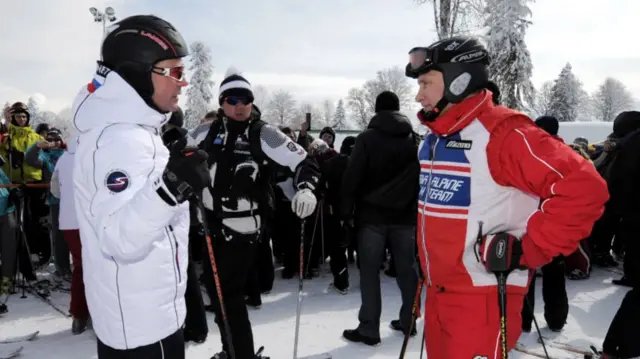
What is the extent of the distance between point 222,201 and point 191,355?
1.71m

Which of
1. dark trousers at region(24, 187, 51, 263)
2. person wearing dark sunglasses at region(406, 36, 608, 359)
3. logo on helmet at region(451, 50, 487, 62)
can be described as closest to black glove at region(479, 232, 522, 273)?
person wearing dark sunglasses at region(406, 36, 608, 359)

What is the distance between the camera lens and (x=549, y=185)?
6.93 feet

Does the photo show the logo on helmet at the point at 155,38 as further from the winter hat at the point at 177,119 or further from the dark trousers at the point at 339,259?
the dark trousers at the point at 339,259

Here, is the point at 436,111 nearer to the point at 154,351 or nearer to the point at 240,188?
the point at 240,188

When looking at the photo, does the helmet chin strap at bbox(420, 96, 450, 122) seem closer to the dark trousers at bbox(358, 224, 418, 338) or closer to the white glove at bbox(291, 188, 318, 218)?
the white glove at bbox(291, 188, 318, 218)

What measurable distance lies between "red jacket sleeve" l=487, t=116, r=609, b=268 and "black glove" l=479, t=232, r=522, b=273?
38 millimetres

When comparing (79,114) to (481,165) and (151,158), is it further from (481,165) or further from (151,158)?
(481,165)

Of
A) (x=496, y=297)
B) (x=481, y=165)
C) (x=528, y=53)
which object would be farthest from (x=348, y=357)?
(x=528, y=53)

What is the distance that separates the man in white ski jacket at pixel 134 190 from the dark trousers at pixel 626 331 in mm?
3705

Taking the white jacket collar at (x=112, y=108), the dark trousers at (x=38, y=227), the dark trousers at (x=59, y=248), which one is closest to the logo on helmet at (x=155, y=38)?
the white jacket collar at (x=112, y=108)

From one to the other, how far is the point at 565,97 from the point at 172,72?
59.9 meters

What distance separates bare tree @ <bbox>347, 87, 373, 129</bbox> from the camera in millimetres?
59031

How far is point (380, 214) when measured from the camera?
15.5 ft

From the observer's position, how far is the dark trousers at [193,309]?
4.46 m
